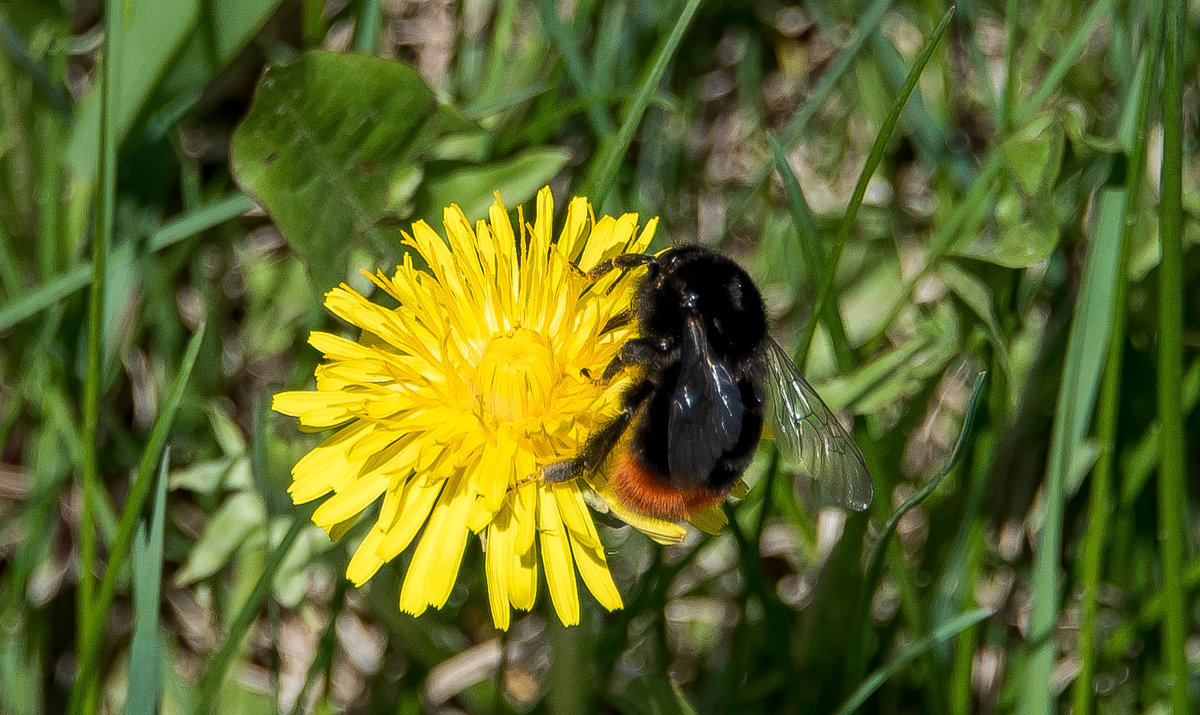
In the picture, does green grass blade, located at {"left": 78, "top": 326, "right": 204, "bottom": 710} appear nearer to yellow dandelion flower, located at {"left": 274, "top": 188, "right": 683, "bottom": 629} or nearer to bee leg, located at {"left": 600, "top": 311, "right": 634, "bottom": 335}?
yellow dandelion flower, located at {"left": 274, "top": 188, "right": 683, "bottom": 629}

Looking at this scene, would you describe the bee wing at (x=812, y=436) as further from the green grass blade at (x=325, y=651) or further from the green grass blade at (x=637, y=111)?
the green grass blade at (x=325, y=651)

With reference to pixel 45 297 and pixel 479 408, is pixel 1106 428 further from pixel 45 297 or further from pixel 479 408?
pixel 45 297

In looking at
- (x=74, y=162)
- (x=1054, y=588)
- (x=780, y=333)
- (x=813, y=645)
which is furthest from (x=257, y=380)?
(x=1054, y=588)

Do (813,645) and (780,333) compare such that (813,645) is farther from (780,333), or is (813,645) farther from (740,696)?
(780,333)

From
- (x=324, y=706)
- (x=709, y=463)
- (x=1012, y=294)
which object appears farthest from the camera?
(x=1012, y=294)

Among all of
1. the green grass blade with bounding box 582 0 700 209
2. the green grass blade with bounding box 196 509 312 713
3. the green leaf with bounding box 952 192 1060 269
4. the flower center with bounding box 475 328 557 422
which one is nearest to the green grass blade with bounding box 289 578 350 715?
the green grass blade with bounding box 196 509 312 713

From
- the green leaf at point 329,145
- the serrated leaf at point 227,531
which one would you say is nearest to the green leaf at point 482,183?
the green leaf at point 329,145

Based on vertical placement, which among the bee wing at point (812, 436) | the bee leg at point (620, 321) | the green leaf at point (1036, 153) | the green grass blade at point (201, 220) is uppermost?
the green leaf at point (1036, 153)
